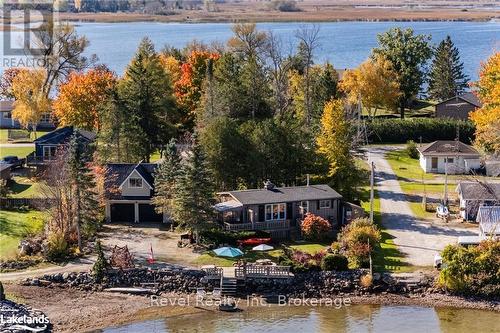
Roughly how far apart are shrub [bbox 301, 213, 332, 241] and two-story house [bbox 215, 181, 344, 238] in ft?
4.87

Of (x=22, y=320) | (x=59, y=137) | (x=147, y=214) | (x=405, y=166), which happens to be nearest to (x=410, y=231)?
(x=147, y=214)

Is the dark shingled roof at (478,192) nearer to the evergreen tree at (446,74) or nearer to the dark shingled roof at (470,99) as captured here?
the dark shingled roof at (470,99)

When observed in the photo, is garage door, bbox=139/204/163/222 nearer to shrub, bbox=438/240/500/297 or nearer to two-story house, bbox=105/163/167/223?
two-story house, bbox=105/163/167/223

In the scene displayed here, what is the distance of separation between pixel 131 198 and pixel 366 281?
18869mm

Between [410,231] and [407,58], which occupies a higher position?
[407,58]

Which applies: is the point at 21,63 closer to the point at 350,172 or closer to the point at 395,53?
the point at 395,53

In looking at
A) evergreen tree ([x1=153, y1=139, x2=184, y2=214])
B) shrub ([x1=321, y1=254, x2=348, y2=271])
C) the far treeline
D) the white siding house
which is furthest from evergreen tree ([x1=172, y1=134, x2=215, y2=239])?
the white siding house

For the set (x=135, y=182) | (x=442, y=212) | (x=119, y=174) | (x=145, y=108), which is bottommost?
(x=442, y=212)

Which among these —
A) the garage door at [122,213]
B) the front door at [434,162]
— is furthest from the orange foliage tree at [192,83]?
the garage door at [122,213]

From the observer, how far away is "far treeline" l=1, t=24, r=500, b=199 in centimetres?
6219

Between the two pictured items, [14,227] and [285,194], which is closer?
[14,227]

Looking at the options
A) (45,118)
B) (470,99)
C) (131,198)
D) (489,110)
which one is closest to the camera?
(131,198)

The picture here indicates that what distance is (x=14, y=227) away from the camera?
188ft

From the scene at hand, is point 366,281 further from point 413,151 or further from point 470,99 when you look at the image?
point 470,99
